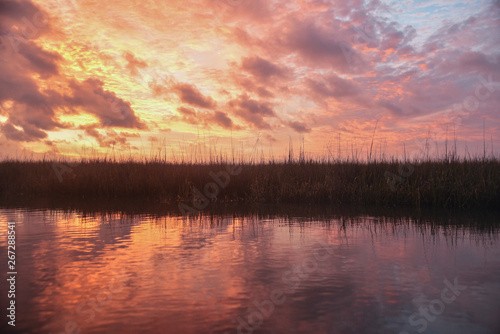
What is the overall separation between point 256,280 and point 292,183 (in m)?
7.27

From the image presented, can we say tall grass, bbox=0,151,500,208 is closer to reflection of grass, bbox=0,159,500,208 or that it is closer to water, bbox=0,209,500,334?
reflection of grass, bbox=0,159,500,208

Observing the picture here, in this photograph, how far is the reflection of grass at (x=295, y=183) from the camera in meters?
9.17

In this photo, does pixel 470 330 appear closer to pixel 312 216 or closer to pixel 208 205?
pixel 312 216

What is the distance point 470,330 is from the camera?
2510 mm

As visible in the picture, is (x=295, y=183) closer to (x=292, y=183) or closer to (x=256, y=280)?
(x=292, y=183)

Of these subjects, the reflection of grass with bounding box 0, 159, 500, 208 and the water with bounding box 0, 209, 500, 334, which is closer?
the water with bounding box 0, 209, 500, 334

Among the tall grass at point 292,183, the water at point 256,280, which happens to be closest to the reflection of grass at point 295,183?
the tall grass at point 292,183

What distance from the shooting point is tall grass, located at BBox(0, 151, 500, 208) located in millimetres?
9188

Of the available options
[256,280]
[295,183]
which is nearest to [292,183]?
[295,183]

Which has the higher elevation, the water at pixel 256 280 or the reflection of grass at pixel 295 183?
the reflection of grass at pixel 295 183

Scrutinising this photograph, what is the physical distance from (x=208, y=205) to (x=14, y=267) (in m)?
5.96

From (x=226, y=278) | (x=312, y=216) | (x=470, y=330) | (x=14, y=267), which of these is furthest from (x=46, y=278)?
(x=312, y=216)

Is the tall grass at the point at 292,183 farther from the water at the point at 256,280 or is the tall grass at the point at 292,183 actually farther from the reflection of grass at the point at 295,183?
the water at the point at 256,280

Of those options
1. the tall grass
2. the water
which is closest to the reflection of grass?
the tall grass
